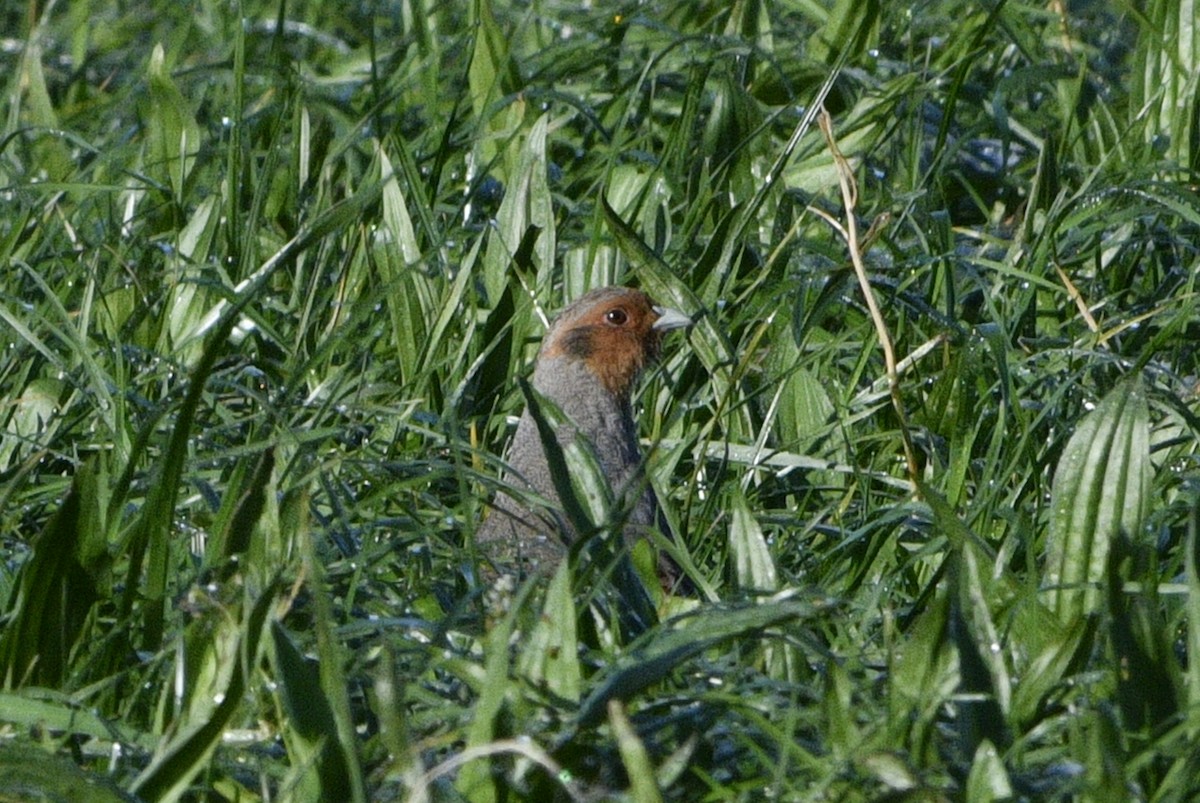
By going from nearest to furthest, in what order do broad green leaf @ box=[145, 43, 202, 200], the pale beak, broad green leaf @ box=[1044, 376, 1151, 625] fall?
broad green leaf @ box=[1044, 376, 1151, 625]
the pale beak
broad green leaf @ box=[145, 43, 202, 200]

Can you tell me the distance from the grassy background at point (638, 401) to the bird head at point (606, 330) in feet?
0.42

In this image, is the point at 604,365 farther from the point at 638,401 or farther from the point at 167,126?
the point at 167,126

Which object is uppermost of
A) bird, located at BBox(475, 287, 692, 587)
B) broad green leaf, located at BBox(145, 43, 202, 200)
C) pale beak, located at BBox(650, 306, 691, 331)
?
broad green leaf, located at BBox(145, 43, 202, 200)

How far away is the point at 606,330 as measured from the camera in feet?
13.5

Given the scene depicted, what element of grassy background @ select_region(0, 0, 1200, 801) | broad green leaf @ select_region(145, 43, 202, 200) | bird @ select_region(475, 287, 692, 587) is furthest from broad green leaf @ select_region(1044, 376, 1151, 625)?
broad green leaf @ select_region(145, 43, 202, 200)

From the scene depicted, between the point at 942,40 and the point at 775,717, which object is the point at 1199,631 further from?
the point at 942,40

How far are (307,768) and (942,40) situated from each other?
3.85 metres

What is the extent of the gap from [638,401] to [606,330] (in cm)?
32

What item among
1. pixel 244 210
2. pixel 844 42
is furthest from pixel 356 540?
pixel 844 42

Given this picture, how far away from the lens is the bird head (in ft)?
13.4

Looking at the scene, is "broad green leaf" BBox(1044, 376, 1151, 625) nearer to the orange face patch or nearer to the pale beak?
the pale beak

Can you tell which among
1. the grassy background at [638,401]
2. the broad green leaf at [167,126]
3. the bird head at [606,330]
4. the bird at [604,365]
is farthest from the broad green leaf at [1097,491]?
the broad green leaf at [167,126]

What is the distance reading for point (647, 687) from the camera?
90.2 inches

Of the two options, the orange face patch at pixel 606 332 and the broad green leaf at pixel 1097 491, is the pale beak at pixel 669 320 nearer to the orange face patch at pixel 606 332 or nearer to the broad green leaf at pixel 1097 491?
the orange face patch at pixel 606 332
